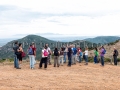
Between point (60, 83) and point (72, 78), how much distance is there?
1.82m

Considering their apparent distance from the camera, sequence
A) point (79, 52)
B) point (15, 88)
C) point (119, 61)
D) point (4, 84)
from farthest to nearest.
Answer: point (119, 61)
point (79, 52)
point (4, 84)
point (15, 88)

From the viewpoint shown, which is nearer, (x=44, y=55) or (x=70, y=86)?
(x=70, y=86)

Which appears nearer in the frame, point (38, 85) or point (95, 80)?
point (38, 85)

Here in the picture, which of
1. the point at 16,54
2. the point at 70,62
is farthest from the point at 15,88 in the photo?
the point at 70,62

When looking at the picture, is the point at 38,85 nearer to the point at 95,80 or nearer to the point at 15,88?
the point at 15,88

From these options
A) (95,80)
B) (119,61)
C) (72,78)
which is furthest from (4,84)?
(119,61)

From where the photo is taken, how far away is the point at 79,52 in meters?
24.6

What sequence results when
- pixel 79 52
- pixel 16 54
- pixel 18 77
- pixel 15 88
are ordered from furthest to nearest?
pixel 79 52 < pixel 16 54 < pixel 18 77 < pixel 15 88

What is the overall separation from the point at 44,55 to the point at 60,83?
5379 millimetres

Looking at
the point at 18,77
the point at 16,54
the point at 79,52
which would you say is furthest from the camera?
the point at 79,52

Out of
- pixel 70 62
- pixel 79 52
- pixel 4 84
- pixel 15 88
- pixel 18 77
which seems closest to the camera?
pixel 15 88

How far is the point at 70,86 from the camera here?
13.7 meters

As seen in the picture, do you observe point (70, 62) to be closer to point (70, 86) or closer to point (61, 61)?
point (61, 61)

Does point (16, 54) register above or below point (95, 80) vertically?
above
